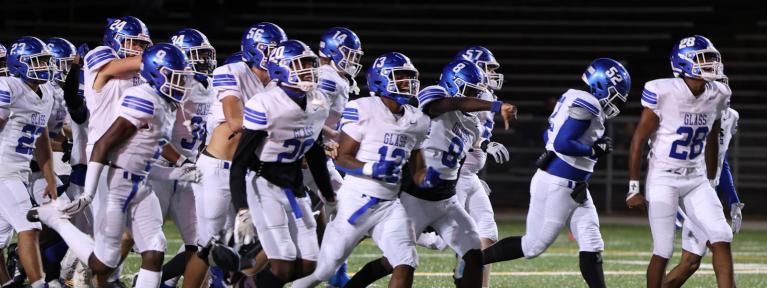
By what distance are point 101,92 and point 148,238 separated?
1.15m

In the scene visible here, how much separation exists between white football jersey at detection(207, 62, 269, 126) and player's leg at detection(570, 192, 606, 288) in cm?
191

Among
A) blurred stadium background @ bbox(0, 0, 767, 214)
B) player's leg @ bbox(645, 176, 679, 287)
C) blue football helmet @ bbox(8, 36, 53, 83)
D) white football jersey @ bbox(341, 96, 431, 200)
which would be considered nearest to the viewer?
white football jersey @ bbox(341, 96, 431, 200)

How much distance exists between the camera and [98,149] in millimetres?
6492

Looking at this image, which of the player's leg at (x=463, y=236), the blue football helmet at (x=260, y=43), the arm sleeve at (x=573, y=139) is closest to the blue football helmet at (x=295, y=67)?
the blue football helmet at (x=260, y=43)

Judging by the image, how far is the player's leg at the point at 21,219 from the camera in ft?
24.2

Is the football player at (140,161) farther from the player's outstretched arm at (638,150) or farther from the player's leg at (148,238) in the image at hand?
the player's outstretched arm at (638,150)

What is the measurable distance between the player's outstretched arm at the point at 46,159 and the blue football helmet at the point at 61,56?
0.75m

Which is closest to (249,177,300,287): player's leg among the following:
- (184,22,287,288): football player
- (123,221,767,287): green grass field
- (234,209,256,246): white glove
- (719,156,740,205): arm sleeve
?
(234,209,256,246): white glove

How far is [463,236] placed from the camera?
7.05 meters

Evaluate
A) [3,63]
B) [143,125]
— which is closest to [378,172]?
[143,125]

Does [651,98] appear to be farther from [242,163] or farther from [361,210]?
[242,163]

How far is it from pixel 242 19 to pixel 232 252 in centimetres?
1561

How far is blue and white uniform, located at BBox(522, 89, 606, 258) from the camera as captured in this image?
24.3 feet

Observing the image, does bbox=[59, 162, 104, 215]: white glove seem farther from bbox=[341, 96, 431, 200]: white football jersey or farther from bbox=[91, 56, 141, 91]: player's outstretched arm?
bbox=[341, 96, 431, 200]: white football jersey
